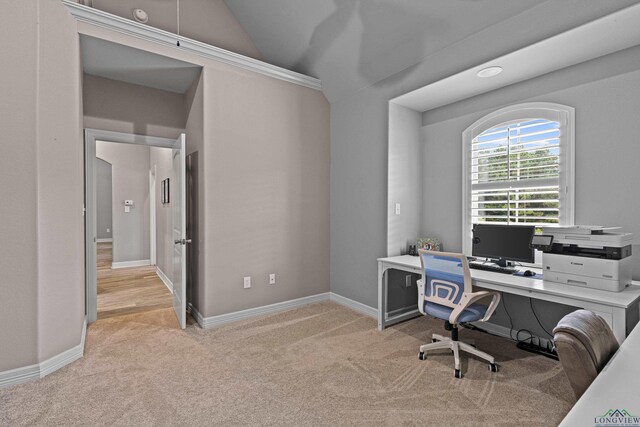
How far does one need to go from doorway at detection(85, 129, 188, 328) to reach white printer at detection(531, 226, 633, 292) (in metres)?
3.15

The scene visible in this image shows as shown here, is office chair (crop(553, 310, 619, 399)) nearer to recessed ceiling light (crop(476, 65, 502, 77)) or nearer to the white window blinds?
the white window blinds

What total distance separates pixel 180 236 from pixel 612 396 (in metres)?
3.30

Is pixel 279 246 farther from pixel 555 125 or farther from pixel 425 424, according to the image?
pixel 555 125

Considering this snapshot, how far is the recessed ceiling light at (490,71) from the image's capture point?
2.65 metres

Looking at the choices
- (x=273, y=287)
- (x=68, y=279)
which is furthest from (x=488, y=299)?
(x=68, y=279)

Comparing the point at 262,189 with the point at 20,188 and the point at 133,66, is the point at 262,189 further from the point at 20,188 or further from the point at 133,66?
the point at 20,188

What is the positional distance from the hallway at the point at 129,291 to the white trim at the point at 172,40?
2.98m

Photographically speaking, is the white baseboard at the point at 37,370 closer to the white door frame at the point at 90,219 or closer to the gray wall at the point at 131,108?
the white door frame at the point at 90,219

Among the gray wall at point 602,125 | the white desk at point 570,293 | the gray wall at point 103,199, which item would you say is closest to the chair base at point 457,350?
the white desk at point 570,293

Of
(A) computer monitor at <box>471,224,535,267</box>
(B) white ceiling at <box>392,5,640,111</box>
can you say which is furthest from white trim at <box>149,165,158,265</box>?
(A) computer monitor at <box>471,224,535,267</box>

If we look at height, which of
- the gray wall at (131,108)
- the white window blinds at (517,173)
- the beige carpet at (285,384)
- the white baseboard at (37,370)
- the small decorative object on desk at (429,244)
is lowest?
the beige carpet at (285,384)

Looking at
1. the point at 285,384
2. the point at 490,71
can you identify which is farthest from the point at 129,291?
the point at 490,71

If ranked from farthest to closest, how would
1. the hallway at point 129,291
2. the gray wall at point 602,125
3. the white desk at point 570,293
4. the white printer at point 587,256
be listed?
1. the hallway at point 129,291
2. the gray wall at point 602,125
3. the white printer at point 587,256
4. the white desk at point 570,293

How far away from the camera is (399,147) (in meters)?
3.53
